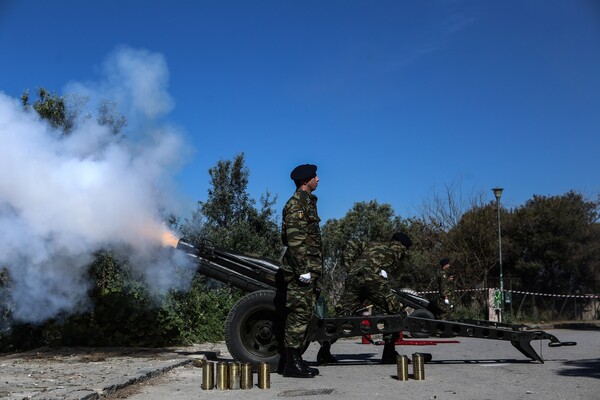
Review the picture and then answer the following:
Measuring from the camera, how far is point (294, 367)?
7.41 m

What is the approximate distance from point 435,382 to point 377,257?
2712 millimetres

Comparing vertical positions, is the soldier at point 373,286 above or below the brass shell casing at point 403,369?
above

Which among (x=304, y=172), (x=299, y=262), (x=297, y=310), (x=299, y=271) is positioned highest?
(x=304, y=172)

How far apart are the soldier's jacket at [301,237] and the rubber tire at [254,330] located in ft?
2.33

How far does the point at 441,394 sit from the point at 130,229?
467cm

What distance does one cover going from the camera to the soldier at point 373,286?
9.03m

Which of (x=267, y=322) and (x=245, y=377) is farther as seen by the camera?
(x=267, y=322)

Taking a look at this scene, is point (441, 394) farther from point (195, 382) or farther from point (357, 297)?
point (357, 297)

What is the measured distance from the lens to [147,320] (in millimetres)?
11172

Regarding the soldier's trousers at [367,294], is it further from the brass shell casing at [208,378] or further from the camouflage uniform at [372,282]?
the brass shell casing at [208,378]

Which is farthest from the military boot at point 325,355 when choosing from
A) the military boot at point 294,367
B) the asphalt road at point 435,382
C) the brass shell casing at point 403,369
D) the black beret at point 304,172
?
the black beret at point 304,172

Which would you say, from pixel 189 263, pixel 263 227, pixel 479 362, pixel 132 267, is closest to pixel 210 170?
pixel 263 227

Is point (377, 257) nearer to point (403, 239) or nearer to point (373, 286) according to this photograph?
point (373, 286)

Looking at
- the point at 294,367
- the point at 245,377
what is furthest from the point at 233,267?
the point at 245,377
